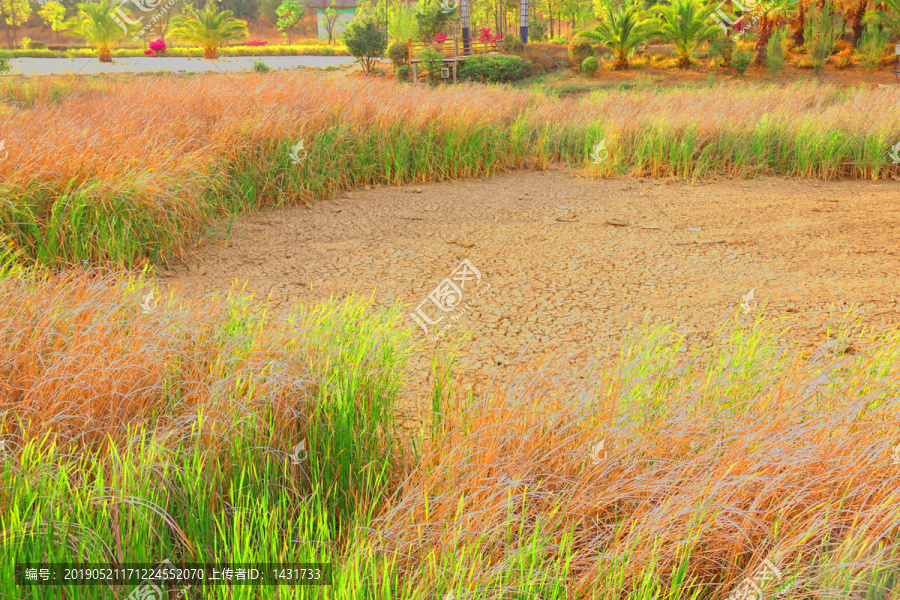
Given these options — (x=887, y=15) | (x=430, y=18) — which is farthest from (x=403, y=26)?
(x=887, y=15)

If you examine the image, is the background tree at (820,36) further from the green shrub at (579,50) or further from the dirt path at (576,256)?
the dirt path at (576,256)

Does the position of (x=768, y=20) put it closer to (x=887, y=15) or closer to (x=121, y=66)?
(x=887, y=15)

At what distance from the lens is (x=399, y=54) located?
2045cm

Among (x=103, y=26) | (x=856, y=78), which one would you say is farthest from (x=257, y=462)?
(x=103, y=26)

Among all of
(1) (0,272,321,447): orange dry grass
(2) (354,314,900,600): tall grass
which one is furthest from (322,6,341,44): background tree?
(2) (354,314,900,600): tall grass

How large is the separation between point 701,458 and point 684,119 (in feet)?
21.0

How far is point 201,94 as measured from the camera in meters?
6.97

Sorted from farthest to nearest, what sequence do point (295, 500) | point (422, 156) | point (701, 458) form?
point (422, 156) < point (295, 500) < point (701, 458)

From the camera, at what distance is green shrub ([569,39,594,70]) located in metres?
20.9

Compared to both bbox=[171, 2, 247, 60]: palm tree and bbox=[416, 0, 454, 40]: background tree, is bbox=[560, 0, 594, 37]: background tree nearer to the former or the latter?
bbox=[416, 0, 454, 40]: background tree

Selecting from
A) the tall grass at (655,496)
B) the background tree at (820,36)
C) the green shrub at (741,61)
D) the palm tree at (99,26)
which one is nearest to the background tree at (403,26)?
the palm tree at (99,26)

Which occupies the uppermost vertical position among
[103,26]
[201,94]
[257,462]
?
[103,26]

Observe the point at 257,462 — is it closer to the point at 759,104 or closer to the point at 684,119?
the point at 684,119

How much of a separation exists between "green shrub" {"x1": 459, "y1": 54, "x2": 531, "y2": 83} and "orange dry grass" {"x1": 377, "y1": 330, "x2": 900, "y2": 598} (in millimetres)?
16836
